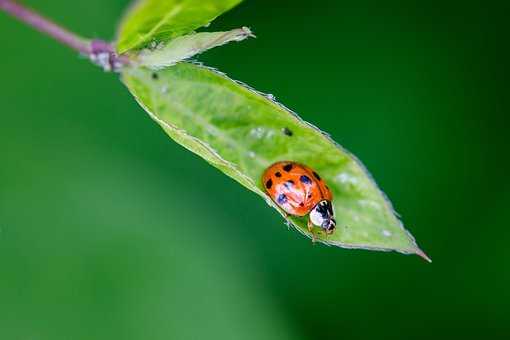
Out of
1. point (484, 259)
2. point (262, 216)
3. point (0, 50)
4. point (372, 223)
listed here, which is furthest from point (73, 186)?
point (484, 259)

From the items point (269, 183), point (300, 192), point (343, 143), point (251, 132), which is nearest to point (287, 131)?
point (251, 132)

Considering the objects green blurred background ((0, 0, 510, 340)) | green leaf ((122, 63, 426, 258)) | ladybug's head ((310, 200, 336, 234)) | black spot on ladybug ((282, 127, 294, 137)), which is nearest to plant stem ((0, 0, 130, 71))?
green leaf ((122, 63, 426, 258))

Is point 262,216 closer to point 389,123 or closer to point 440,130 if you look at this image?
point 389,123

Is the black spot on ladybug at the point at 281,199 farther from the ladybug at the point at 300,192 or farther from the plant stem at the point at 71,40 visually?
the plant stem at the point at 71,40

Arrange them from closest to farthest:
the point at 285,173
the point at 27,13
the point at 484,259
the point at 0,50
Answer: the point at 27,13, the point at 285,173, the point at 0,50, the point at 484,259

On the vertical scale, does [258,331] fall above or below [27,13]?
above

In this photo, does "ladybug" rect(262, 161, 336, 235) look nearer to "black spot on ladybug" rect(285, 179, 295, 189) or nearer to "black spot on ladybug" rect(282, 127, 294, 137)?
"black spot on ladybug" rect(285, 179, 295, 189)

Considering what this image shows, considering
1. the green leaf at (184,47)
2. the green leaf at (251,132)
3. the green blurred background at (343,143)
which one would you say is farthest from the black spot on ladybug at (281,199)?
the green blurred background at (343,143)
